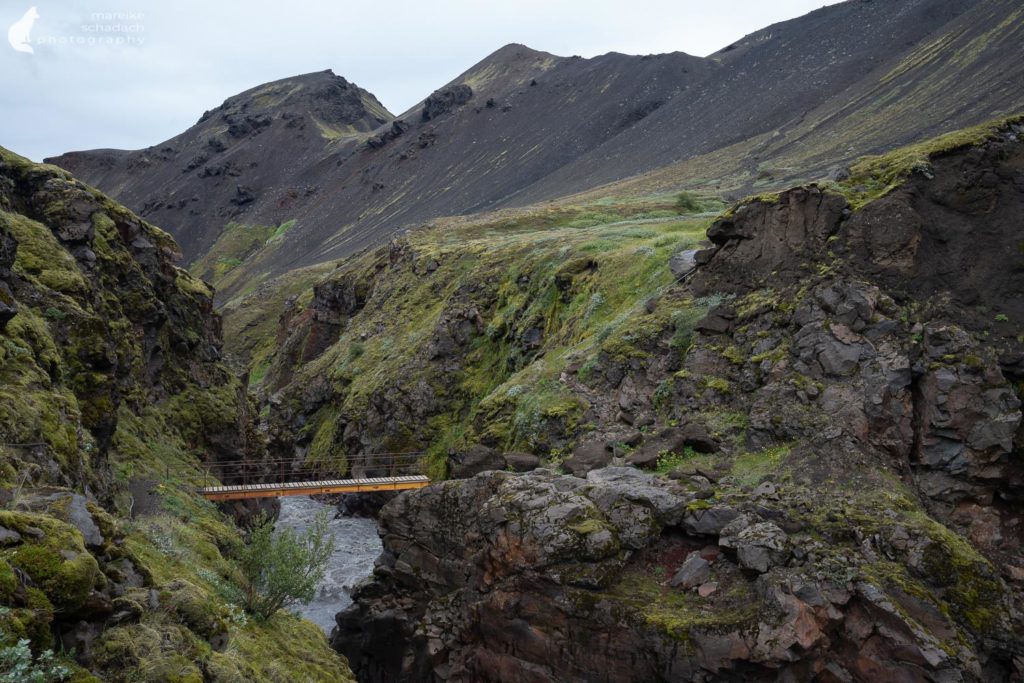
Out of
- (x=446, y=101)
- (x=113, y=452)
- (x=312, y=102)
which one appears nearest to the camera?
(x=113, y=452)

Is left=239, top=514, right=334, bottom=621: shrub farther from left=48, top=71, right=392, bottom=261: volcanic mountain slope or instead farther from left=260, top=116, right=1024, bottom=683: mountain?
left=48, top=71, right=392, bottom=261: volcanic mountain slope

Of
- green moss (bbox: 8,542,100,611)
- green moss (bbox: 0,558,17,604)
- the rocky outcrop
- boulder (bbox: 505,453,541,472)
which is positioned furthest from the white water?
the rocky outcrop

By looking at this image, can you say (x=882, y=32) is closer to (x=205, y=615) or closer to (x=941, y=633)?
(x=941, y=633)

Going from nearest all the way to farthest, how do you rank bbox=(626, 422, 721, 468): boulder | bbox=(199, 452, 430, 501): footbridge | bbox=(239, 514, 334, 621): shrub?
bbox=(239, 514, 334, 621): shrub
bbox=(626, 422, 721, 468): boulder
bbox=(199, 452, 430, 501): footbridge

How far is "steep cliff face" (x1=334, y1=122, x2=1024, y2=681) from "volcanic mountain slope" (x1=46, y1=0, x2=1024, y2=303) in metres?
32.9

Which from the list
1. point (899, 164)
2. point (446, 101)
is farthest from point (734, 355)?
point (446, 101)

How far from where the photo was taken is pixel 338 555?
31203mm

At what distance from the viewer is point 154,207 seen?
13725 cm

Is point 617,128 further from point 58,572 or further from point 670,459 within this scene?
point 58,572

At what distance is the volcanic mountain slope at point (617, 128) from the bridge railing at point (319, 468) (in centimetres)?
3531

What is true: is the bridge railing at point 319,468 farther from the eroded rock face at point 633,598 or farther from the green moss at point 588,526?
the green moss at point 588,526

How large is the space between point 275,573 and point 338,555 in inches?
613

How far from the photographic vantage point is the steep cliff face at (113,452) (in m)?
8.08

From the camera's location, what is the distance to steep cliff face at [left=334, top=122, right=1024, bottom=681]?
1444 cm
